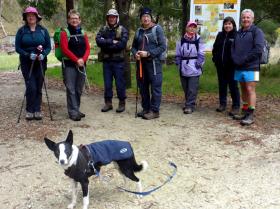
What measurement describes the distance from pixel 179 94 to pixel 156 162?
519 cm

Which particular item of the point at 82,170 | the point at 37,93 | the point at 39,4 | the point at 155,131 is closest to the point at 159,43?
the point at 155,131

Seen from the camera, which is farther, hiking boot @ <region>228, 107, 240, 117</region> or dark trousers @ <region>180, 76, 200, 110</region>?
dark trousers @ <region>180, 76, 200, 110</region>

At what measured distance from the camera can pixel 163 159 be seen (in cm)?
611

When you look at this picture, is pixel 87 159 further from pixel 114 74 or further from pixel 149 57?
pixel 114 74

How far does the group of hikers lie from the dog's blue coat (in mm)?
3361

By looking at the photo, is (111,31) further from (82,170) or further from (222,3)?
(82,170)

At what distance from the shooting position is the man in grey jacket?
24.4ft

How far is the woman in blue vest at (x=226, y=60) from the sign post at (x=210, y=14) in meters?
1.63

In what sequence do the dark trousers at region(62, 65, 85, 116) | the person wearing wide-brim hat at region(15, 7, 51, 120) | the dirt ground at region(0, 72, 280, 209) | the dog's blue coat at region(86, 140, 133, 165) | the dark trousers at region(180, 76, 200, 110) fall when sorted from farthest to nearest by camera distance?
the dark trousers at region(180, 76, 200, 110) → the dark trousers at region(62, 65, 85, 116) → the person wearing wide-brim hat at region(15, 7, 51, 120) → the dirt ground at region(0, 72, 280, 209) → the dog's blue coat at region(86, 140, 133, 165)

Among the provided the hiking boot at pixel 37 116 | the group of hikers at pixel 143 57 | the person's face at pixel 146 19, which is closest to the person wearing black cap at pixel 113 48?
the group of hikers at pixel 143 57

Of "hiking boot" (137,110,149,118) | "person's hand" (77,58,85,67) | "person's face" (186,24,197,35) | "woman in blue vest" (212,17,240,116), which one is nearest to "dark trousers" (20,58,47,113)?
"person's hand" (77,58,85,67)

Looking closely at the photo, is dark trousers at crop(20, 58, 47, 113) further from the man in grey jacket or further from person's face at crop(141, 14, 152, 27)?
the man in grey jacket

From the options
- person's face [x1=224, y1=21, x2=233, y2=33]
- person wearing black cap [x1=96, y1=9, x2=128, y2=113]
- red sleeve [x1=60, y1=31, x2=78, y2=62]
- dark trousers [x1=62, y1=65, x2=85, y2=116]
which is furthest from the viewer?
person's face [x1=224, y1=21, x2=233, y2=33]

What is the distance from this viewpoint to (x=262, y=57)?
24.8 ft
